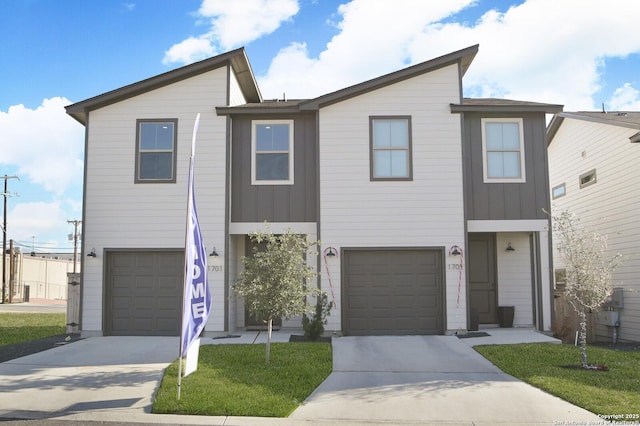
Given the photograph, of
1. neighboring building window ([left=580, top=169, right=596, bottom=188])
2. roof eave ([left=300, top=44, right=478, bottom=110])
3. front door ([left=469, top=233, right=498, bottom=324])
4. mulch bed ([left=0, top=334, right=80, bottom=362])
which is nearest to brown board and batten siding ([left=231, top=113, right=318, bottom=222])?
roof eave ([left=300, top=44, right=478, bottom=110])

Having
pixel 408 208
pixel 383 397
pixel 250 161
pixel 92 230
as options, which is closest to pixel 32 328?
pixel 92 230

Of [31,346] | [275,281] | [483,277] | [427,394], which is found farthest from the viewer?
[483,277]

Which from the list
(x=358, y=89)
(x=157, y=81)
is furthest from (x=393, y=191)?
(x=157, y=81)

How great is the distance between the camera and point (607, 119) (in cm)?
1516

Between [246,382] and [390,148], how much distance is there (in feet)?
23.1

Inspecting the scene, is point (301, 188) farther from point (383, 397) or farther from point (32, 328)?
point (32, 328)

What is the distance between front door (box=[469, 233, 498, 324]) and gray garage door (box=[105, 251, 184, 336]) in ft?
23.4

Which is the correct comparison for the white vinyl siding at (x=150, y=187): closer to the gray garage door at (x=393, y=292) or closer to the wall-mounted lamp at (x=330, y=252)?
the wall-mounted lamp at (x=330, y=252)

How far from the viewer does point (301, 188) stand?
13250mm

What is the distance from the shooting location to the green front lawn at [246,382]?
6828mm

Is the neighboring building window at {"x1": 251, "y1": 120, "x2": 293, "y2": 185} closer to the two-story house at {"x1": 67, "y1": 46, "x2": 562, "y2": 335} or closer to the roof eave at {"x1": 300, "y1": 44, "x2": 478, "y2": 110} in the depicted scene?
the two-story house at {"x1": 67, "y1": 46, "x2": 562, "y2": 335}

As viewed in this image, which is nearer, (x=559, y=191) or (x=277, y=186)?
(x=277, y=186)

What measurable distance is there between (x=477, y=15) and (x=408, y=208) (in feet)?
14.4

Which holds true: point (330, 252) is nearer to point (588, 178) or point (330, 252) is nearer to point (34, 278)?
point (588, 178)
